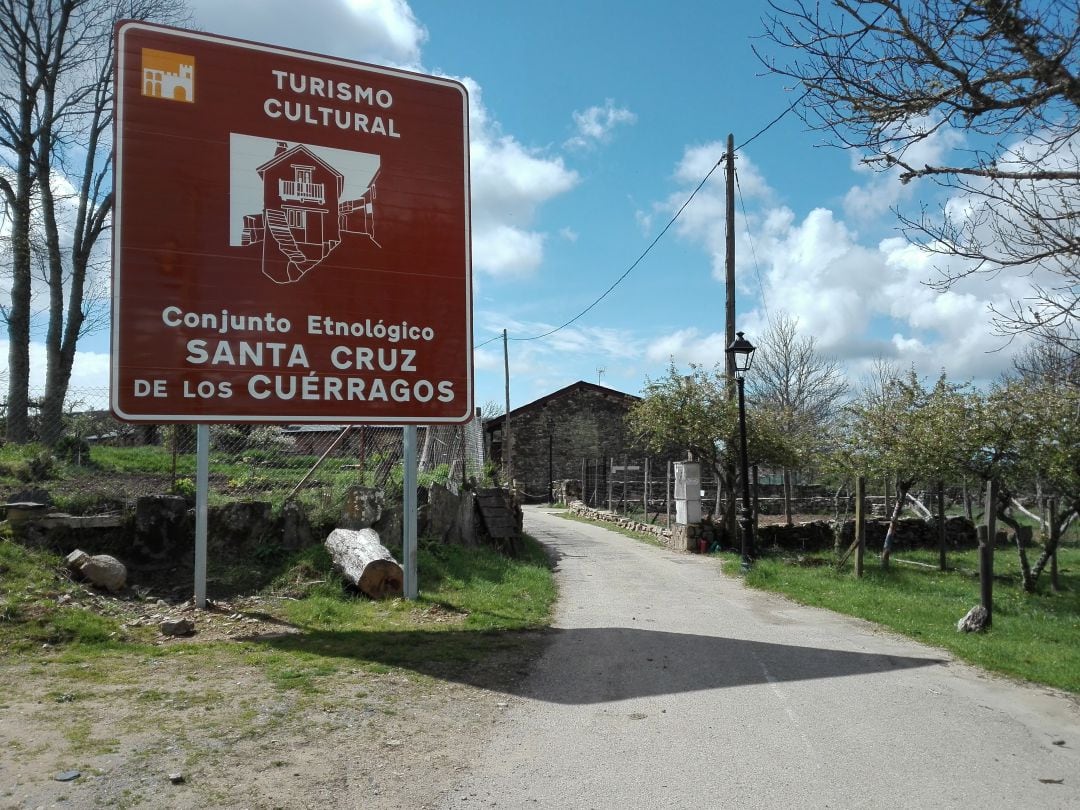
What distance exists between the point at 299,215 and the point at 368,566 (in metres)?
4.13

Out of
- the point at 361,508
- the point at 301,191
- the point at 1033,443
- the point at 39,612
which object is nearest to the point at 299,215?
the point at 301,191

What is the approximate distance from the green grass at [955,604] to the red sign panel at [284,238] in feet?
19.2

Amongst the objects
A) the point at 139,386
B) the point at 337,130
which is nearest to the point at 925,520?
the point at 337,130

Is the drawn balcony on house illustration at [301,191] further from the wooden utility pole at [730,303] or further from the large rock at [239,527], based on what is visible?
the wooden utility pole at [730,303]

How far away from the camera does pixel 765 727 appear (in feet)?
17.9

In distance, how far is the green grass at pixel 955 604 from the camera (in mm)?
7520

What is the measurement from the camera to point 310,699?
5746 millimetres

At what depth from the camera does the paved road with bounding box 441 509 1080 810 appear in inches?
171

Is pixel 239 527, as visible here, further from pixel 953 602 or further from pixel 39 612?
pixel 953 602

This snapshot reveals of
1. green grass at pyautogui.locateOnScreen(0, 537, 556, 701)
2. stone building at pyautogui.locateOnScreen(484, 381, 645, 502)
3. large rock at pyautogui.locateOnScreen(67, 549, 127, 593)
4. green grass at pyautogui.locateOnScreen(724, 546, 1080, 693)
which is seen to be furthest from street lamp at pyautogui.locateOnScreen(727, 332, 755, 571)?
stone building at pyautogui.locateOnScreen(484, 381, 645, 502)

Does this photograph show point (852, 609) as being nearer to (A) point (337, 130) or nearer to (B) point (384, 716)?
(B) point (384, 716)

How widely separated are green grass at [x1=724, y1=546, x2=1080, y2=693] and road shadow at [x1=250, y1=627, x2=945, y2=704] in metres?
0.89

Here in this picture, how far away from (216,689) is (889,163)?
6648 mm

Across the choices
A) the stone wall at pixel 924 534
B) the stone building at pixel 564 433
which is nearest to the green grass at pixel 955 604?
the stone wall at pixel 924 534
